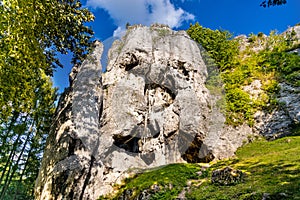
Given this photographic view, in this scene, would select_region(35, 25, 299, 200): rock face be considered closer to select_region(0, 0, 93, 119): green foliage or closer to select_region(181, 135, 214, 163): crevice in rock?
select_region(181, 135, 214, 163): crevice in rock

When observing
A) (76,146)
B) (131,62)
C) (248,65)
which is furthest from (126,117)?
(248,65)

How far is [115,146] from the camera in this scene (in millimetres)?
15742

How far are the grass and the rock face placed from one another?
8.78 feet

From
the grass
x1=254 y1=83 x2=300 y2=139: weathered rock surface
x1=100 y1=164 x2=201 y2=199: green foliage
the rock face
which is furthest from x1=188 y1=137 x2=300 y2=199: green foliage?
x1=254 y1=83 x2=300 y2=139: weathered rock surface

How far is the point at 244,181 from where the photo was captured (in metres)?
8.63

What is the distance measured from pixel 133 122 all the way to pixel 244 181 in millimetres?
9618

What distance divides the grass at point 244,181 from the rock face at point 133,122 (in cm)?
268

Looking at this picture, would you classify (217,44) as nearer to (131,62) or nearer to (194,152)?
(131,62)

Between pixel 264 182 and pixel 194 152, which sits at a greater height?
pixel 194 152

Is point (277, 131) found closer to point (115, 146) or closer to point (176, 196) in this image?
point (176, 196)

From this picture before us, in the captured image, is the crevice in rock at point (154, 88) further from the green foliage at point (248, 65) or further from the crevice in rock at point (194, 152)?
the crevice in rock at point (194, 152)

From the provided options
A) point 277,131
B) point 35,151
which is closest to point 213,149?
point 277,131

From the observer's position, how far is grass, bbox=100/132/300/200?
7.13 meters

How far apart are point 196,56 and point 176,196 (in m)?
15.1
